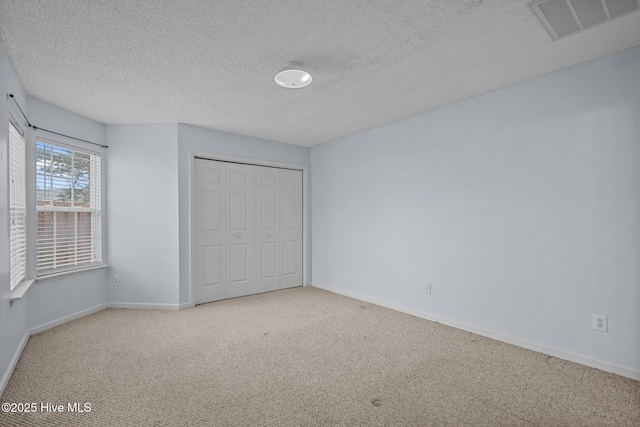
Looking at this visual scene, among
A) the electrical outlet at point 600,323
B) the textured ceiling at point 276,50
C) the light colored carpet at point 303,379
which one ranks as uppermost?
the textured ceiling at point 276,50

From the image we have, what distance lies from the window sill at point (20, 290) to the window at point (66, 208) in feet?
1.16

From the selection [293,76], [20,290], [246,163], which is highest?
[293,76]

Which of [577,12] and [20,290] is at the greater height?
[577,12]

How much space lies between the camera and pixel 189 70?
8.65ft

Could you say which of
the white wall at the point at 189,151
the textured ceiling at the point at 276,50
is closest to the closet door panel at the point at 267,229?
the white wall at the point at 189,151

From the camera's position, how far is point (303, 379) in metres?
2.33

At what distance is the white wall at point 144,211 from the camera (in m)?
4.09

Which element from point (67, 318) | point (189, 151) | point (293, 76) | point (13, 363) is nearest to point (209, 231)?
point (189, 151)

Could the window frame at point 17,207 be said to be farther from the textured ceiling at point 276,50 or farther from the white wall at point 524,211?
the white wall at point 524,211

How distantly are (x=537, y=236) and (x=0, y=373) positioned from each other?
14.2 ft

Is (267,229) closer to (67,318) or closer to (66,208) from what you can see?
(66,208)

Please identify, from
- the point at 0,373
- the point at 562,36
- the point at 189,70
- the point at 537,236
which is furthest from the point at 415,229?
the point at 0,373

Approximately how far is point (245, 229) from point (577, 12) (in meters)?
4.24

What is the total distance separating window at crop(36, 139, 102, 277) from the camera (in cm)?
338
